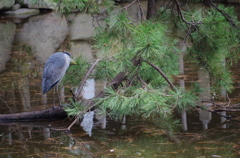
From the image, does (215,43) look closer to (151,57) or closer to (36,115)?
(151,57)

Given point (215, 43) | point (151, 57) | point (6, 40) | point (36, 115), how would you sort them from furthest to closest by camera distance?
point (6, 40), point (36, 115), point (215, 43), point (151, 57)

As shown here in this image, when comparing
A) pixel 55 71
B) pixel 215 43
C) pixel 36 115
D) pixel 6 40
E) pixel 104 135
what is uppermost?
pixel 6 40

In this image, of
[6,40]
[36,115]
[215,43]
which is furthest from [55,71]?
[6,40]

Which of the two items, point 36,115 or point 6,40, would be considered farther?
point 6,40

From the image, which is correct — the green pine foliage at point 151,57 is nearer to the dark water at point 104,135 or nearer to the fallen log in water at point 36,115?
the dark water at point 104,135

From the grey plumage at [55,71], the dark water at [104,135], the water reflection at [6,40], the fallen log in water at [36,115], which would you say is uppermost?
the water reflection at [6,40]

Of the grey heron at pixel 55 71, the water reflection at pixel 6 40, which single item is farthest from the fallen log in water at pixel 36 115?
the water reflection at pixel 6 40

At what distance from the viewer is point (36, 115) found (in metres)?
3.70

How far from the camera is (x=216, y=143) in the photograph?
3.04m

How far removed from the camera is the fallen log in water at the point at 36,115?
3.66 meters

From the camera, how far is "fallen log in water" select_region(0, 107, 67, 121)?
3.66 m

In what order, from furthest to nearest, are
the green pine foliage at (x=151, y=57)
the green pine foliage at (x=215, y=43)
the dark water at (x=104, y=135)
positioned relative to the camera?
the green pine foliage at (x=215, y=43)
the dark water at (x=104, y=135)
the green pine foliage at (x=151, y=57)

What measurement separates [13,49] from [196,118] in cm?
494

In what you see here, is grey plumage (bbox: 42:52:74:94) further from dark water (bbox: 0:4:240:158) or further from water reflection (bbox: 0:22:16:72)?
water reflection (bbox: 0:22:16:72)
